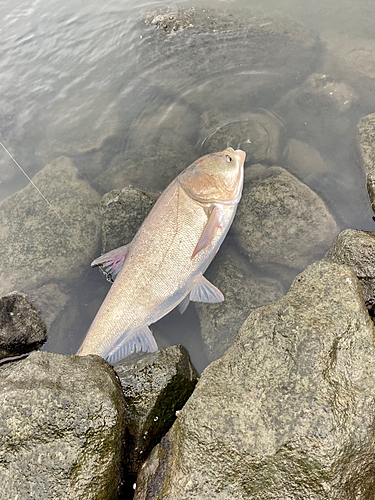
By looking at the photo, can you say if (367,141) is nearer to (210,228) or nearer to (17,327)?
(210,228)

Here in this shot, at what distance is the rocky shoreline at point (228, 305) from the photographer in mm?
1907

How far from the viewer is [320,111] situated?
5223mm

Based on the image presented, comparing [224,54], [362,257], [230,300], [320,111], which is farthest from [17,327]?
[224,54]

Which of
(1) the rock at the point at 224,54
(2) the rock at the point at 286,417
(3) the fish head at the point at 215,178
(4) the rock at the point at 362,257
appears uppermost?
(1) the rock at the point at 224,54

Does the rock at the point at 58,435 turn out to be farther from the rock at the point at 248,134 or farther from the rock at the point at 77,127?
the rock at the point at 77,127

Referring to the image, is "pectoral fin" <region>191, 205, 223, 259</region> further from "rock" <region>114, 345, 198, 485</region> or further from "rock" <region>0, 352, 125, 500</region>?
"rock" <region>0, 352, 125, 500</region>

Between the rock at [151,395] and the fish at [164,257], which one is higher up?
the fish at [164,257]

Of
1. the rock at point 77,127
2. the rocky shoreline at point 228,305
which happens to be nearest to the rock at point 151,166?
the rocky shoreline at point 228,305

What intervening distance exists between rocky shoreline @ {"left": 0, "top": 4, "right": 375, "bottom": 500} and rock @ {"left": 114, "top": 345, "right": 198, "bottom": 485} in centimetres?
1

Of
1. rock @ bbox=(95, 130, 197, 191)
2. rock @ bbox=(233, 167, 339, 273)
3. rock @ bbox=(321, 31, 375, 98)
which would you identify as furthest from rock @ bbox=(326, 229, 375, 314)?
rock @ bbox=(321, 31, 375, 98)

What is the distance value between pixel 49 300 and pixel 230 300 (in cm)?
249

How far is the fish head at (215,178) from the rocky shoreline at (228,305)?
2.55ft

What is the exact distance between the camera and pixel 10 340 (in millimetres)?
3496

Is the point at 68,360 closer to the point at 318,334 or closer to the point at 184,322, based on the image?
the point at 318,334
